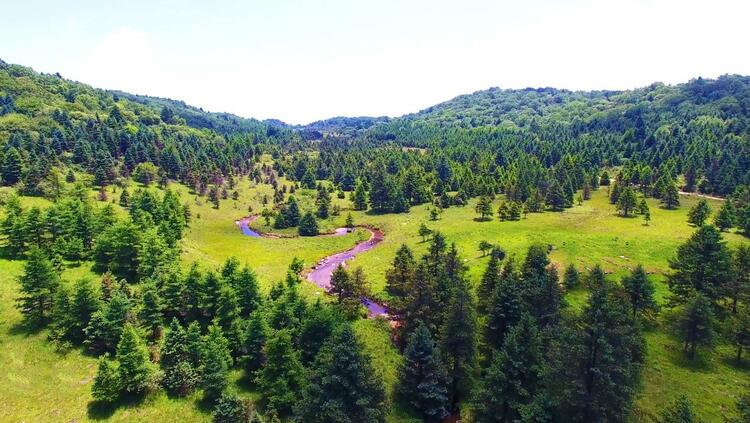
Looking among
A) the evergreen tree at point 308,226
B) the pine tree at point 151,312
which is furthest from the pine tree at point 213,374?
the evergreen tree at point 308,226

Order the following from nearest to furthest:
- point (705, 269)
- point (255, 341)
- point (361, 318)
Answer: point (255, 341) → point (705, 269) → point (361, 318)

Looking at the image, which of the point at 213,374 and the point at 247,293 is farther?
the point at 247,293

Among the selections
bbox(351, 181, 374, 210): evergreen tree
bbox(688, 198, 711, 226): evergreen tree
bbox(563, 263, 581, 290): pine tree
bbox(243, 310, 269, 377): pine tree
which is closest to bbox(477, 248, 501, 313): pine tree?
bbox(563, 263, 581, 290): pine tree

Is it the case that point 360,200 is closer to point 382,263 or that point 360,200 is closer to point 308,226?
point 308,226

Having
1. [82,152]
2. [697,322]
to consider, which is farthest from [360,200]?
[697,322]

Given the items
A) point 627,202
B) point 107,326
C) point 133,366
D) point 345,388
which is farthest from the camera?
point 627,202

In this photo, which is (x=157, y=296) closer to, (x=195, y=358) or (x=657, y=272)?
(x=195, y=358)
